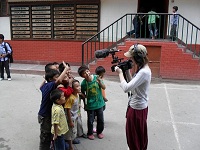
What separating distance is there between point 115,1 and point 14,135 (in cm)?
607

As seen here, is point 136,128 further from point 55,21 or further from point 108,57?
point 55,21

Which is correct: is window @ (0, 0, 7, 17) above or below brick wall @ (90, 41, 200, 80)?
above

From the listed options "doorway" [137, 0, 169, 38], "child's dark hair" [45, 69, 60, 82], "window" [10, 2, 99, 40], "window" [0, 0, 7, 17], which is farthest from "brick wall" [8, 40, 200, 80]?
"child's dark hair" [45, 69, 60, 82]

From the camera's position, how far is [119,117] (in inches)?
189

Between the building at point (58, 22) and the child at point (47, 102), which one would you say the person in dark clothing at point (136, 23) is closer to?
the building at point (58, 22)

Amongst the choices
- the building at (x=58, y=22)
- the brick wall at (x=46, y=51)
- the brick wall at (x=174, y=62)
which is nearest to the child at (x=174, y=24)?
the brick wall at (x=174, y=62)

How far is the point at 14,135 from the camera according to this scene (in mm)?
3996

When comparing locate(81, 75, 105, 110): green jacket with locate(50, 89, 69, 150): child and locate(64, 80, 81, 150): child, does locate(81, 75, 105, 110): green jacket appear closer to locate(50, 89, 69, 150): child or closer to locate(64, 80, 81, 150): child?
locate(64, 80, 81, 150): child

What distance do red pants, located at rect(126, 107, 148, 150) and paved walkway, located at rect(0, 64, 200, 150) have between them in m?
Answer: 0.72

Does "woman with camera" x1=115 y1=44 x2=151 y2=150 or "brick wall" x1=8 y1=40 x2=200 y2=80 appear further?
"brick wall" x1=8 y1=40 x2=200 y2=80

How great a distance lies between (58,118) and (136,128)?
0.95 metres

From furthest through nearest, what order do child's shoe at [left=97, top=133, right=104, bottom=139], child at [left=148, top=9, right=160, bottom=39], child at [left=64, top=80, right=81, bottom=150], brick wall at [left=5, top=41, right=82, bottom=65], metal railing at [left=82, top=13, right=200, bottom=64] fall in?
brick wall at [left=5, top=41, right=82, bottom=65]
metal railing at [left=82, top=13, right=200, bottom=64]
child at [left=148, top=9, right=160, bottom=39]
child's shoe at [left=97, top=133, right=104, bottom=139]
child at [left=64, top=80, right=81, bottom=150]

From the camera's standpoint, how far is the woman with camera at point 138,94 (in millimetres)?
2645

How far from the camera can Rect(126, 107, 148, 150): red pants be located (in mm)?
2867
